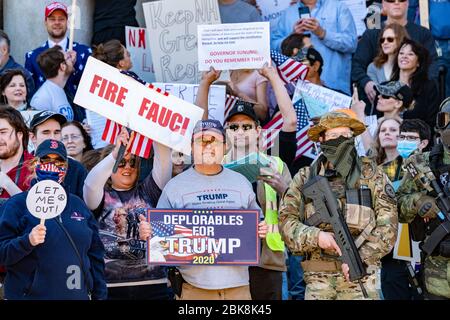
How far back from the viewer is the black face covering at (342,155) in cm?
972

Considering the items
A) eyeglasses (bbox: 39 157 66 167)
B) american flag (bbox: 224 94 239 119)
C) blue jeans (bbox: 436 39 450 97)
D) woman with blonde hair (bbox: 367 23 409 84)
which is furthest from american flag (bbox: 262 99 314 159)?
eyeglasses (bbox: 39 157 66 167)

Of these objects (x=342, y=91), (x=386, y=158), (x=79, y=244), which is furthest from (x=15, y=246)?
(x=342, y=91)

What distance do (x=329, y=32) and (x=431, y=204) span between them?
363cm

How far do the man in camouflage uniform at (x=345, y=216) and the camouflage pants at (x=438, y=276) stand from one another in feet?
1.78

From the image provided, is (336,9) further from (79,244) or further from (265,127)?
(79,244)

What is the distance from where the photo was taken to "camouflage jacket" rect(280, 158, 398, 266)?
955cm

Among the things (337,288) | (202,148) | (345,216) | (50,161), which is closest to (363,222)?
(345,216)

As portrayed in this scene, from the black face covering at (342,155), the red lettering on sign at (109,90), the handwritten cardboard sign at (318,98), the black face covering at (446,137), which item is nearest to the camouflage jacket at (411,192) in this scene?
the black face covering at (446,137)

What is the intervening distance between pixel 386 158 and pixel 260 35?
63.2 inches

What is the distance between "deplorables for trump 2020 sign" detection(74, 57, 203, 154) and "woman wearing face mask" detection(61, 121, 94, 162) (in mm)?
1015

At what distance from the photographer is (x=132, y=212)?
1055 cm

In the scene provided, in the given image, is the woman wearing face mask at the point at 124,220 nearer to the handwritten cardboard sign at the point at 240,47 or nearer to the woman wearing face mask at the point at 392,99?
the handwritten cardboard sign at the point at 240,47

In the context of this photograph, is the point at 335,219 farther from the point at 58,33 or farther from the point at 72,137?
the point at 58,33

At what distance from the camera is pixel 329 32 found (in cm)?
1318
